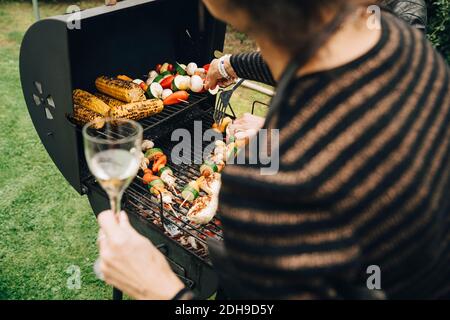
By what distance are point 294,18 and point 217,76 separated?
1.77 m

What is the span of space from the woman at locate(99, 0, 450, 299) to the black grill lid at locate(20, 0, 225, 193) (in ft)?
4.24

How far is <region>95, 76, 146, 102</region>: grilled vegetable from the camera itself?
256cm

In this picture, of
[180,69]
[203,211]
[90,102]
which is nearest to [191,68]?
[180,69]

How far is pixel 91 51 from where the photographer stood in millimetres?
2545

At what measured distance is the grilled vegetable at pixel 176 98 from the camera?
9.21 ft

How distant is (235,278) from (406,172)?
19.9 inches

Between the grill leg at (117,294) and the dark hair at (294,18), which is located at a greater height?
the dark hair at (294,18)

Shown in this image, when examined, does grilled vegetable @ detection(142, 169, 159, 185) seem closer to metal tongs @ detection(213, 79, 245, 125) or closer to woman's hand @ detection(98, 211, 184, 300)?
metal tongs @ detection(213, 79, 245, 125)

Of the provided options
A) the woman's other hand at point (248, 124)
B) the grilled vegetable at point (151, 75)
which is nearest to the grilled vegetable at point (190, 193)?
the woman's other hand at point (248, 124)

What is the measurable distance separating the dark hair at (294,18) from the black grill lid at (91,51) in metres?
1.24

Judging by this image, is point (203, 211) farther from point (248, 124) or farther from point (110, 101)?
point (110, 101)

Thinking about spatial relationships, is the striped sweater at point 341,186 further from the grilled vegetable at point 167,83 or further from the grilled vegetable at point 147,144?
the grilled vegetable at point 167,83
